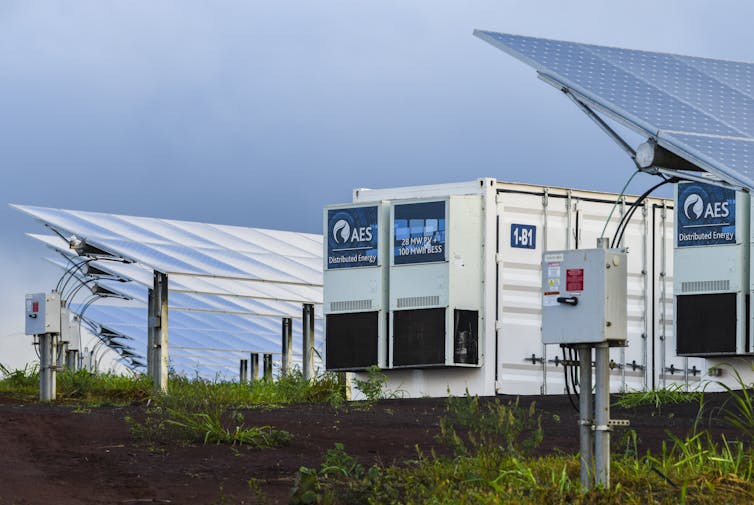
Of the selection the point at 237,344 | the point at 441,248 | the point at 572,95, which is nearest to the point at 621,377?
the point at 441,248

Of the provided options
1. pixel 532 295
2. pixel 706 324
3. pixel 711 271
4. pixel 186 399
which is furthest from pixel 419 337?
pixel 186 399

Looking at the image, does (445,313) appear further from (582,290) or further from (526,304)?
(582,290)

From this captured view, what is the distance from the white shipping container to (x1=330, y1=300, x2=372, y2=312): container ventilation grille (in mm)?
306

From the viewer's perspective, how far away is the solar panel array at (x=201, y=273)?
76.7ft

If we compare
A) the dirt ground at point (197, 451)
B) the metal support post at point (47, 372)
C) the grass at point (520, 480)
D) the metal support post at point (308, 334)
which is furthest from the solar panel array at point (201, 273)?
the grass at point (520, 480)

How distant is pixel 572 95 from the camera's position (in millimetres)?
9992

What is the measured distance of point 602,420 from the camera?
8992 millimetres

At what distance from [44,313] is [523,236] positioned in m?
6.93

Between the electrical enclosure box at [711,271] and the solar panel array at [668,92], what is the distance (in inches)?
277

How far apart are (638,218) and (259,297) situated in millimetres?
8209

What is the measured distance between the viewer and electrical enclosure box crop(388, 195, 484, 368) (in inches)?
778

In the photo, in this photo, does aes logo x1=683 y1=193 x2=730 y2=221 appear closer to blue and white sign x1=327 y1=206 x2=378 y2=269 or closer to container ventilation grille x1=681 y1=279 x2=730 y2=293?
container ventilation grille x1=681 y1=279 x2=730 y2=293

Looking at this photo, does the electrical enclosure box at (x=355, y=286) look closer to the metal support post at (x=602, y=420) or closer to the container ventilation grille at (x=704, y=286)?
the container ventilation grille at (x=704, y=286)

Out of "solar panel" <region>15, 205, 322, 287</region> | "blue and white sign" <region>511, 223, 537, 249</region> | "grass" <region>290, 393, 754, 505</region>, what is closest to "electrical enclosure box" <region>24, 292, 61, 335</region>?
"solar panel" <region>15, 205, 322, 287</region>
